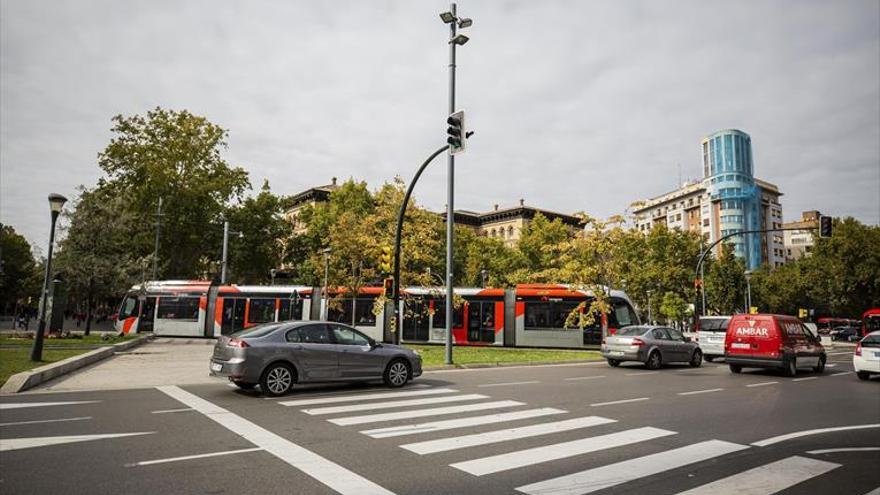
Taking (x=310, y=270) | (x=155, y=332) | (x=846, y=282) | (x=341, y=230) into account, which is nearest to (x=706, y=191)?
(x=846, y=282)

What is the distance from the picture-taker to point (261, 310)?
29172mm

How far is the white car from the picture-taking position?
15.3 metres

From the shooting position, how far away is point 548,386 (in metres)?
12.5

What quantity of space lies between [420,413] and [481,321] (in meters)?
19.2

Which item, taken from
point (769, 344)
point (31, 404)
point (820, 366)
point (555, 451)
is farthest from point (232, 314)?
point (820, 366)

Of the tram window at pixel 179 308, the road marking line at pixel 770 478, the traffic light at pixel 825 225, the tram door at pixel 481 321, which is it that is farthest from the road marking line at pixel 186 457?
the tram window at pixel 179 308

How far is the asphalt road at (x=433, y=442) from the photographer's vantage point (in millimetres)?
5168

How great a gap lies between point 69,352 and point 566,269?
19089 millimetres

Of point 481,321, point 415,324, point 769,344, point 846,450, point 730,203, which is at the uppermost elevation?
point 730,203

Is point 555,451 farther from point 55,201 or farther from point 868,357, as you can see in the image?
point 55,201

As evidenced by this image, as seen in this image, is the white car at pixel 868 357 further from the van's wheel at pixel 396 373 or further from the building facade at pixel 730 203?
the building facade at pixel 730 203

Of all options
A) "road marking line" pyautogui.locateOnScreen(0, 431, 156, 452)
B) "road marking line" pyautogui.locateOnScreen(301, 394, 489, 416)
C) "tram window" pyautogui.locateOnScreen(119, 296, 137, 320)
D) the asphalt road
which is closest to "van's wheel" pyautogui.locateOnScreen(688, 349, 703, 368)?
the asphalt road

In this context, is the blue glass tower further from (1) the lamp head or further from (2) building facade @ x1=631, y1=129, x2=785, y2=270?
(1) the lamp head

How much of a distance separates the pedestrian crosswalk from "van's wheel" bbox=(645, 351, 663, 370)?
31.6 feet
